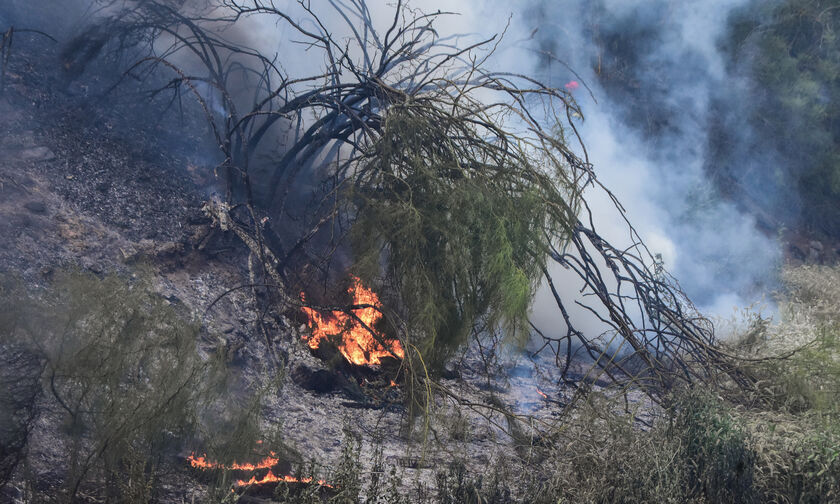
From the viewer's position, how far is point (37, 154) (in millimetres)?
4980

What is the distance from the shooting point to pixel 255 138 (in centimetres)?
588

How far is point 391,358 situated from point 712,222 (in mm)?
6539

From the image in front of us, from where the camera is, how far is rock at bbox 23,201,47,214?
455 centimetres

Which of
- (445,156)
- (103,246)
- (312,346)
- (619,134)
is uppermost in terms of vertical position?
(619,134)

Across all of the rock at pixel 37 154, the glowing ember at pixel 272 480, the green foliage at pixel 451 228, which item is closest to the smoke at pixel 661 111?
the green foliage at pixel 451 228

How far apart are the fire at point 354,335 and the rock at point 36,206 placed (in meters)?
2.02

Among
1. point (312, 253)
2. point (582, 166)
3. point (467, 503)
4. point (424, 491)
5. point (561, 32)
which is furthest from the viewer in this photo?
point (561, 32)

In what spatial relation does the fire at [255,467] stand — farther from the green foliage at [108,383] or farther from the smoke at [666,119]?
the smoke at [666,119]

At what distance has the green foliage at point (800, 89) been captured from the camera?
33.0 ft

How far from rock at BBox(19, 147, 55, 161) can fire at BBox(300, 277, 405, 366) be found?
230 centimetres

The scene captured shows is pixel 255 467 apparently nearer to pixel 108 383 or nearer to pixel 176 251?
pixel 108 383

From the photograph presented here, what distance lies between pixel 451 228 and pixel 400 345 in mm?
1078

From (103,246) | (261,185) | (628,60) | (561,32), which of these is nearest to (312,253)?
(261,185)

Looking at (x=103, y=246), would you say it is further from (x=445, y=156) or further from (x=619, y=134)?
(x=619, y=134)
